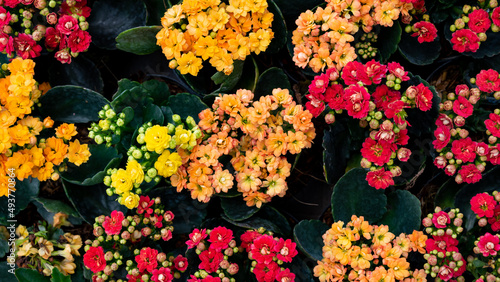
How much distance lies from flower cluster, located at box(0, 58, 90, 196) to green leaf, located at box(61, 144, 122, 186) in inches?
3.4

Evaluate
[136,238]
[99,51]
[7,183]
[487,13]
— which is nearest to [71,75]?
[99,51]

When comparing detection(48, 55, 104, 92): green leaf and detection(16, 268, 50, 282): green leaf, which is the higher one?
detection(48, 55, 104, 92): green leaf

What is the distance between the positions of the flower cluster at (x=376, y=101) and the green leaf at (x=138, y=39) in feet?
2.34

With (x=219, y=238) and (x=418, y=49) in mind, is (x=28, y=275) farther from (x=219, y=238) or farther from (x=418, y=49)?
(x=418, y=49)

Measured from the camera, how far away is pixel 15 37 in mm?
1693

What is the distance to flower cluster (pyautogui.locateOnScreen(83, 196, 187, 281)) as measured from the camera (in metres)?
1.47

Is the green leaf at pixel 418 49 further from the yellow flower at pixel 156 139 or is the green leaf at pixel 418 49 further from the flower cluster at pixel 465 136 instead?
the yellow flower at pixel 156 139

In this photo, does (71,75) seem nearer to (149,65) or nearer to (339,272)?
(149,65)

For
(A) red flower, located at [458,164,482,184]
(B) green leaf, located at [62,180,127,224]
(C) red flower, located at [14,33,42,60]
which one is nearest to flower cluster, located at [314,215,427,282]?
(A) red flower, located at [458,164,482,184]

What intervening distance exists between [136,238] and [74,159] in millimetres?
398

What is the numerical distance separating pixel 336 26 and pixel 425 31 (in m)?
0.41

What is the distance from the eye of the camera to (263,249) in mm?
1474

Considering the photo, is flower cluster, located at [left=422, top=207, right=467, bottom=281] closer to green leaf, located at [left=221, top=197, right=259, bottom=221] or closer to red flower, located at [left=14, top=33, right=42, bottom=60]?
green leaf, located at [left=221, top=197, right=259, bottom=221]

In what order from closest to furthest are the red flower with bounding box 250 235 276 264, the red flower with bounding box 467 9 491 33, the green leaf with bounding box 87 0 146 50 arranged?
the red flower with bounding box 250 235 276 264
the red flower with bounding box 467 9 491 33
the green leaf with bounding box 87 0 146 50
